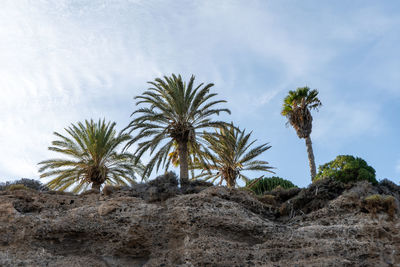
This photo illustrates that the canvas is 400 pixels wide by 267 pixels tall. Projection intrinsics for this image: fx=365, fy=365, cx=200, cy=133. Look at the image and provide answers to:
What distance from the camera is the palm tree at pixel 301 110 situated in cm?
2253

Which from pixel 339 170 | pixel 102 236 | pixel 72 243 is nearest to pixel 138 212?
pixel 102 236

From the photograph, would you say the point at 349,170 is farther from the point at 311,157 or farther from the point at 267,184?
the point at 311,157

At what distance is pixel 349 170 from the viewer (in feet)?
41.9

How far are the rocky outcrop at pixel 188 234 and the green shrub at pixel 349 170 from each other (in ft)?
12.3

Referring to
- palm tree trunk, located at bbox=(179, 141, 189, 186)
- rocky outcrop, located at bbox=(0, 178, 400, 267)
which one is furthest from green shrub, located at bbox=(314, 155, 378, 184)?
palm tree trunk, located at bbox=(179, 141, 189, 186)

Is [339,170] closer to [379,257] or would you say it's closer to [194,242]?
[379,257]

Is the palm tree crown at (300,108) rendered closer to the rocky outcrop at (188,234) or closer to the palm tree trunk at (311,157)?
the palm tree trunk at (311,157)

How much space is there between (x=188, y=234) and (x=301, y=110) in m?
17.7

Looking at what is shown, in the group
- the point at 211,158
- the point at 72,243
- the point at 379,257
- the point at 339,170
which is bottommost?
the point at 379,257

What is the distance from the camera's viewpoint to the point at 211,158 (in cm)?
1745

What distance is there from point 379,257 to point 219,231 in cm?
284

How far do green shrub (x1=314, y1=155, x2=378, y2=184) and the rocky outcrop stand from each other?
3.74m

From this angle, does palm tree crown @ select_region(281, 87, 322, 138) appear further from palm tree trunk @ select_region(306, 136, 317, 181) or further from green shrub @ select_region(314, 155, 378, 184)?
green shrub @ select_region(314, 155, 378, 184)

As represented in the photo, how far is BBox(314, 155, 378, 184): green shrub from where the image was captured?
40.4 ft
